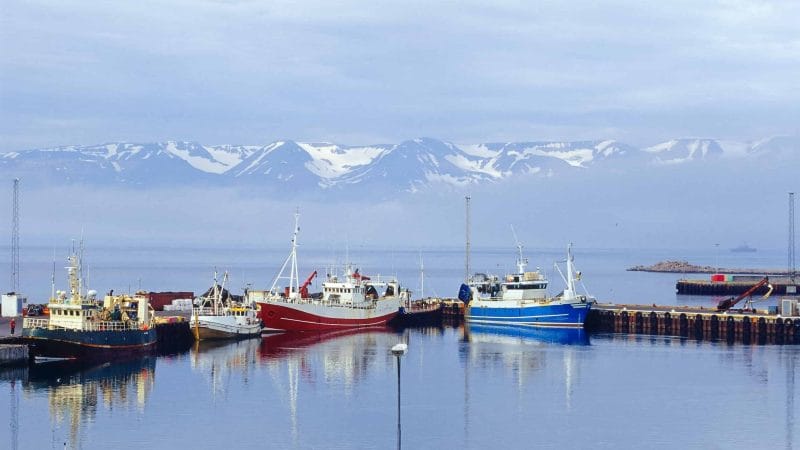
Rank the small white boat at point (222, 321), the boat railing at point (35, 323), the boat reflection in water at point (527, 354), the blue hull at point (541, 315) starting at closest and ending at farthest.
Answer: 1. the boat reflection in water at point (527, 354)
2. the boat railing at point (35, 323)
3. the small white boat at point (222, 321)
4. the blue hull at point (541, 315)

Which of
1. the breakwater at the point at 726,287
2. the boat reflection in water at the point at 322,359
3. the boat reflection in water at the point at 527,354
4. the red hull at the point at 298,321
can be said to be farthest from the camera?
the breakwater at the point at 726,287

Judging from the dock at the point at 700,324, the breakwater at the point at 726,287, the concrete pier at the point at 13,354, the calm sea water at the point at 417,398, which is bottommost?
the calm sea water at the point at 417,398

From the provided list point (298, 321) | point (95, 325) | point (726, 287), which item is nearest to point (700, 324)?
point (298, 321)

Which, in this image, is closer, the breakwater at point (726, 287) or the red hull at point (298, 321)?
the red hull at point (298, 321)

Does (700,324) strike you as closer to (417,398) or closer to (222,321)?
(222,321)

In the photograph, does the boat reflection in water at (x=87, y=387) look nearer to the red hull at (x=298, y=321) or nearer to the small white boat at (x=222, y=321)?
the small white boat at (x=222, y=321)

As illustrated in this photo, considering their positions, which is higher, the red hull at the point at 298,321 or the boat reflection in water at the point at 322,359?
the red hull at the point at 298,321

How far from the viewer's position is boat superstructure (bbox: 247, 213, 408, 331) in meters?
99.1

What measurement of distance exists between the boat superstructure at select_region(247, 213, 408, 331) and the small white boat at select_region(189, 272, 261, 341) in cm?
287

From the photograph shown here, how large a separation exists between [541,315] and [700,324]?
13.3 meters

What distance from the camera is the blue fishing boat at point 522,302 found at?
104m

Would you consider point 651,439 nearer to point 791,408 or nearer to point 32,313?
point 791,408

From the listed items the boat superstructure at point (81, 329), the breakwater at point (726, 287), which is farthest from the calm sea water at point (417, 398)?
the breakwater at point (726, 287)

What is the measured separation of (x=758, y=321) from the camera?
97.8 meters
